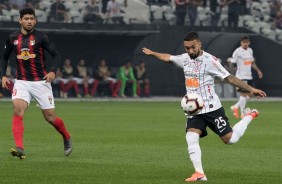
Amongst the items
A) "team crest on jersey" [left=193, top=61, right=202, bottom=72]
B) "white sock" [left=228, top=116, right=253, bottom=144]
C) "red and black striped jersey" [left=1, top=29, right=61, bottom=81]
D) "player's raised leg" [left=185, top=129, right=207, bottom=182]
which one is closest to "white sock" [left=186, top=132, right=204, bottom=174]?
"player's raised leg" [left=185, top=129, right=207, bottom=182]

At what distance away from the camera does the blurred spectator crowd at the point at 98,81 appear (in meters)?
43.2

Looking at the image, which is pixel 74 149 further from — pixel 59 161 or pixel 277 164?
pixel 277 164

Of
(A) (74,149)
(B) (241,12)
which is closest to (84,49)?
(B) (241,12)

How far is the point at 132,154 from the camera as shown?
17.2 metres

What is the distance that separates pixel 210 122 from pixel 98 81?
30.7 m

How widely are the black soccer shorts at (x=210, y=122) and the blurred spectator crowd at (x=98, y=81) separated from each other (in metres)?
29.4

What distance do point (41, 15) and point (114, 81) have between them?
175 inches

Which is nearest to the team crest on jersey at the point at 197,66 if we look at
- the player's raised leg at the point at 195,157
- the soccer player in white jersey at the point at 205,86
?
the soccer player in white jersey at the point at 205,86

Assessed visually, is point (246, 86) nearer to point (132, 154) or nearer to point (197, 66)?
point (197, 66)

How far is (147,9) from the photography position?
4622 cm

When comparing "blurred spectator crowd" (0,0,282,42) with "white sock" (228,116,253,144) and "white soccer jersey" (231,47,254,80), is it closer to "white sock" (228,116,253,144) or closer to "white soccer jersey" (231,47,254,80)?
"white soccer jersey" (231,47,254,80)

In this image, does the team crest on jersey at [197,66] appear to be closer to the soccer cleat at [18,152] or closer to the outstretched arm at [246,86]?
the outstretched arm at [246,86]

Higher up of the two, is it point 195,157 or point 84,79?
point 195,157

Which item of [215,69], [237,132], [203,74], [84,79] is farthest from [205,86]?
[84,79]
